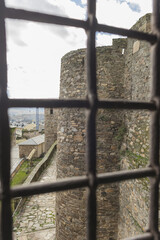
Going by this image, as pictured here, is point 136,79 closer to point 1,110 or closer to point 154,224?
point 154,224

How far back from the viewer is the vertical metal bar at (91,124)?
0.77 metres

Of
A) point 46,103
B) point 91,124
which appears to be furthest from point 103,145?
point 46,103

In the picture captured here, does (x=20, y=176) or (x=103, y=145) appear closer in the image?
(x=103, y=145)

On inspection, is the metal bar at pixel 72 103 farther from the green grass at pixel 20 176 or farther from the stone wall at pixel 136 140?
the green grass at pixel 20 176

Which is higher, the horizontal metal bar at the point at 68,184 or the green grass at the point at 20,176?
the horizontal metal bar at the point at 68,184

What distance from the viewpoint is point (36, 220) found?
20.1 ft

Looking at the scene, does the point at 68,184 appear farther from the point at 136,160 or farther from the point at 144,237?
the point at 136,160

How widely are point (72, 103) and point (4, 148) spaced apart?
0.34m

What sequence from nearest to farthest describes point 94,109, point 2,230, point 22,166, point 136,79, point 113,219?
point 2,230 → point 94,109 → point 136,79 → point 113,219 → point 22,166

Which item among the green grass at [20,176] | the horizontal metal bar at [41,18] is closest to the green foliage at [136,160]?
the horizontal metal bar at [41,18]

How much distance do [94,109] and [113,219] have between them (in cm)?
402

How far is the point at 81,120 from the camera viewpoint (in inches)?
158

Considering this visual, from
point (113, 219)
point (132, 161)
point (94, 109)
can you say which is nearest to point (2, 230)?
point (94, 109)

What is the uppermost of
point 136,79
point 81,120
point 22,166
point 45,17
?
point 136,79
